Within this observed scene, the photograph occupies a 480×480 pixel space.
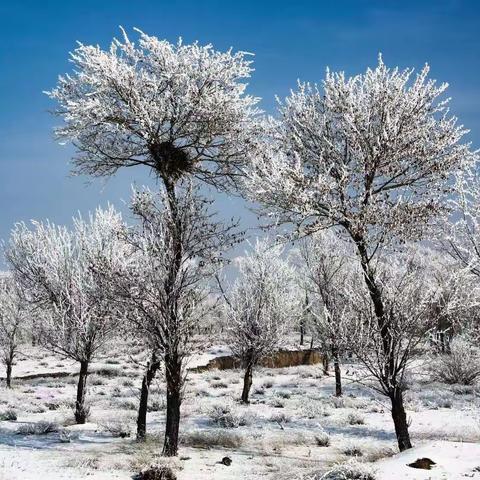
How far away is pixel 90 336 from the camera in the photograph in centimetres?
1401

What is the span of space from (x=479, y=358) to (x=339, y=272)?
8.02 m

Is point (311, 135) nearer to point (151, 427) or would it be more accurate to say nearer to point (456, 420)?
point (151, 427)

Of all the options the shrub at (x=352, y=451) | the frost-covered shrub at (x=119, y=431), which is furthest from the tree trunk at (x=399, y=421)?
the frost-covered shrub at (x=119, y=431)

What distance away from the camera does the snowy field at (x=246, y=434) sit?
8602 millimetres

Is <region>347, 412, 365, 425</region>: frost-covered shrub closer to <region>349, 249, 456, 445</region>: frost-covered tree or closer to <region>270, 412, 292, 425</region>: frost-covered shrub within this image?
<region>270, 412, 292, 425</region>: frost-covered shrub

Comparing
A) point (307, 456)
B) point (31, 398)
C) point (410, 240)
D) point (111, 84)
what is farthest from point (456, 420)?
point (31, 398)

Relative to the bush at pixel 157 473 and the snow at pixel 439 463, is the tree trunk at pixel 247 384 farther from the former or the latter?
the snow at pixel 439 463

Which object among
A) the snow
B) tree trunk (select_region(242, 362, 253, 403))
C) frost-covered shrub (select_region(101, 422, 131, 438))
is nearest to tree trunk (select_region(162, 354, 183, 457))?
frost-covered shrub (select_region(101, 422, 131, 438))

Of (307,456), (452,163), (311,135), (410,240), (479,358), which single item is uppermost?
(311,135)

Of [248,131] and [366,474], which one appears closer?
[366,474]

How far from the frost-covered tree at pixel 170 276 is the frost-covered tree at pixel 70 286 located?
2.87m

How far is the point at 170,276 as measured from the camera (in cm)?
1008

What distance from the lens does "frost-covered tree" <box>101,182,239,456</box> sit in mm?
9953

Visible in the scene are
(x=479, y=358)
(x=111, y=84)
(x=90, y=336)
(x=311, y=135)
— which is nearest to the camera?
(x=111, y=84)
